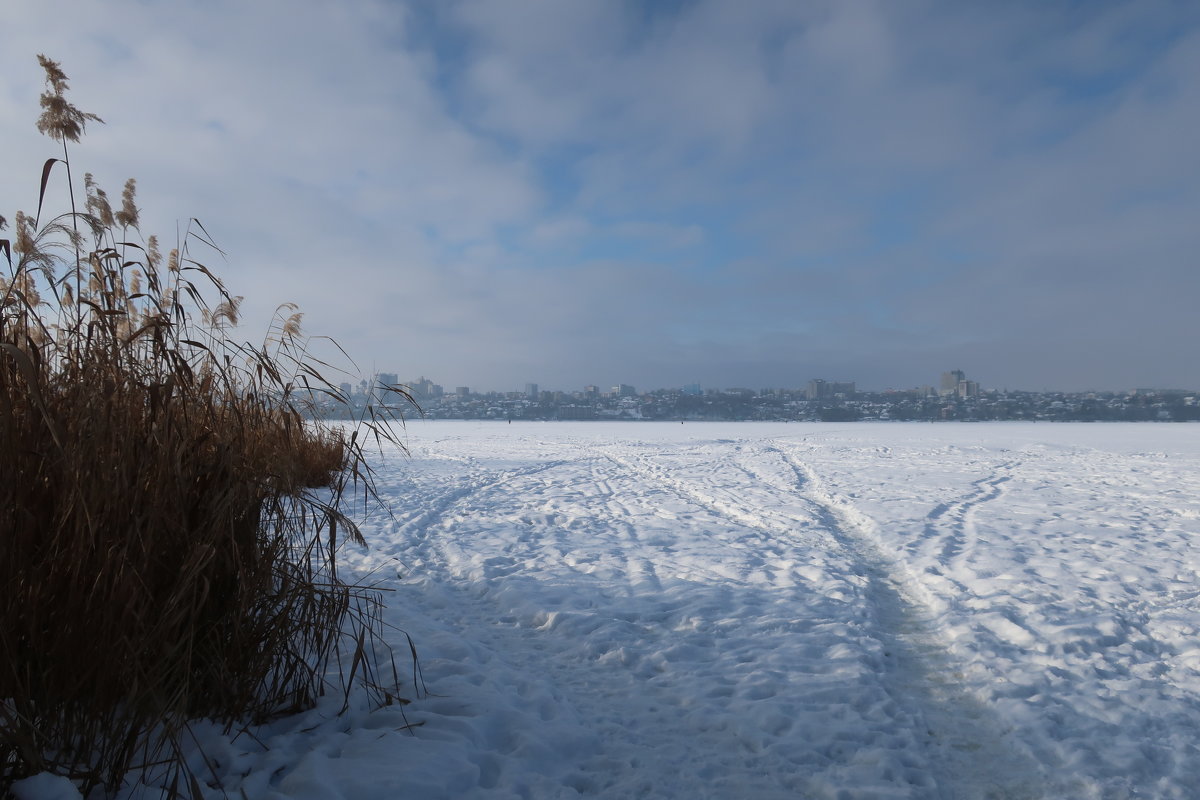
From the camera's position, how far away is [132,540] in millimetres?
1771

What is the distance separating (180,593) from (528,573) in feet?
10.9

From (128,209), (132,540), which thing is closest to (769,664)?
(132,540)

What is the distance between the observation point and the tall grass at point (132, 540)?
1.67 metres

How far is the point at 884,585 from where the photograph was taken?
15.3 feet

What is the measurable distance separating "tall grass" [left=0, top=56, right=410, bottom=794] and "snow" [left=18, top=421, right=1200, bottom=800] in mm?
205

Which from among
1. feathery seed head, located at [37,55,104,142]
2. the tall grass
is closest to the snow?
the tall grass

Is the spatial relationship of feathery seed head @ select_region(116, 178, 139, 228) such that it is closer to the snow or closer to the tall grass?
the tall grass

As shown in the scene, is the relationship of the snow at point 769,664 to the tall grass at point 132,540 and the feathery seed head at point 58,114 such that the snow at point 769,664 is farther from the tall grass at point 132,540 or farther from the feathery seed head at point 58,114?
the feathery seed head at point 58,114

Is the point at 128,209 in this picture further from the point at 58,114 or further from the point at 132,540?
the point at 132,540

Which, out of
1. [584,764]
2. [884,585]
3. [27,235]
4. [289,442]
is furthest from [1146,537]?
[27,235]

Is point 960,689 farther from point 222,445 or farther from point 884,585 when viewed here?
point 222,445

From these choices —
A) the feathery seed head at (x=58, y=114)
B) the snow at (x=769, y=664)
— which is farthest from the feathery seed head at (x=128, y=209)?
the snow at (x=769, y=664)

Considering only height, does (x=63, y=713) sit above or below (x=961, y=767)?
above

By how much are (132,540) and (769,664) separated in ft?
9.42
